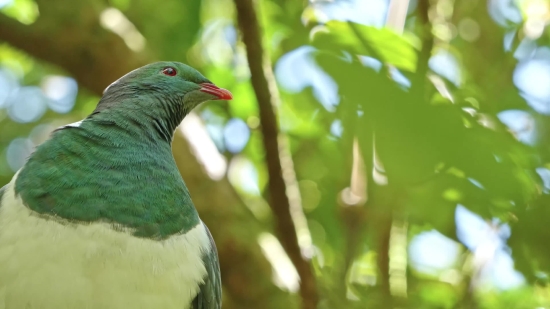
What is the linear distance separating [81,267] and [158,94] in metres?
0.84

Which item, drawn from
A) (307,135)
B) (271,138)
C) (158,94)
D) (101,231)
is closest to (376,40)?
(101,231)

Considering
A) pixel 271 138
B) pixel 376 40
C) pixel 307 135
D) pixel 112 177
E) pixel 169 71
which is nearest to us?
pixel 376 40

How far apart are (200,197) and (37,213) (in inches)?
43.5

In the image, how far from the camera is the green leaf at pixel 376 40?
893mm

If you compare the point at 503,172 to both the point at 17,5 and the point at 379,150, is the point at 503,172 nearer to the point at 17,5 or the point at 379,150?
the point at 379,150

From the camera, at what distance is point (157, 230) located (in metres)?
1.56

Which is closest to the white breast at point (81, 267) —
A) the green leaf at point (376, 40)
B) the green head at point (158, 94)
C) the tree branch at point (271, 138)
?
the green head at point (158, 94)

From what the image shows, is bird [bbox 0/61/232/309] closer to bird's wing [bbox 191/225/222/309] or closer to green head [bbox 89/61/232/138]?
bird's wing [bbox 191/225/222/309]

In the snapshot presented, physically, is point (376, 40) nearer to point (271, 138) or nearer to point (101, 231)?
point (101, 231)

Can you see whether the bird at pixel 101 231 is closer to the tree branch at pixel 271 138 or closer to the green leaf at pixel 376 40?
the tree branch at pixel 271 138

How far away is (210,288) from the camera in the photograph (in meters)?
1.65

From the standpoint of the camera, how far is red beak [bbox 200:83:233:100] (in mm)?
2215

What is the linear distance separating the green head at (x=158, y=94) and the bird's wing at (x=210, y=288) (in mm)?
534

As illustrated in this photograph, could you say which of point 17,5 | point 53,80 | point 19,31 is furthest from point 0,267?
point 53,80
